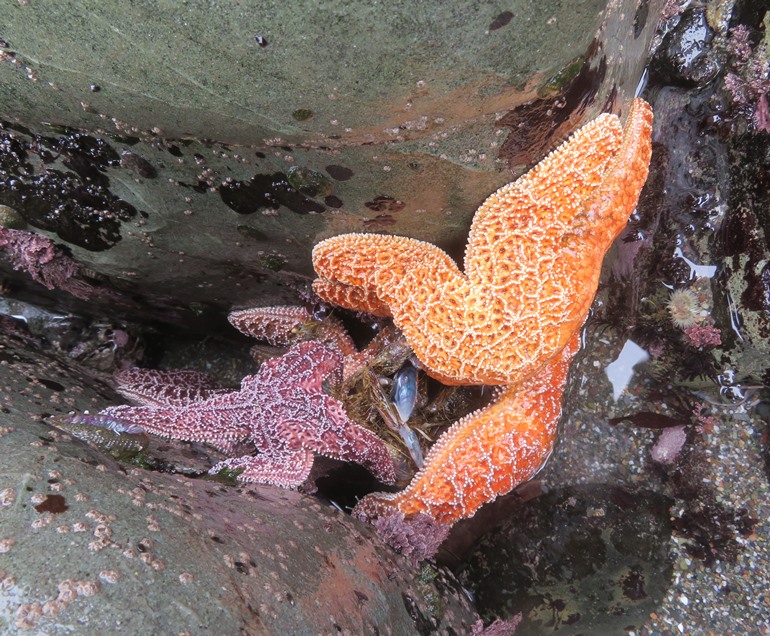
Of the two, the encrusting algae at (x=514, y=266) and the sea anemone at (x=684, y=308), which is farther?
the sea anemone at (x=684, y=308)

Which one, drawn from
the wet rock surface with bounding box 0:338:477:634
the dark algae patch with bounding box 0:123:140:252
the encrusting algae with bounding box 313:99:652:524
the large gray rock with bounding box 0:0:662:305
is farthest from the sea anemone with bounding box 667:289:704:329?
the dark algae patch with bounding box 0:123:140:252

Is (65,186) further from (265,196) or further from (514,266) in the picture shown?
(514,266)

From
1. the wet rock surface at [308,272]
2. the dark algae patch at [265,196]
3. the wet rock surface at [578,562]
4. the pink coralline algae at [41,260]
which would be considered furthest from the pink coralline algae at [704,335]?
the pink coralline algae at [41,260]

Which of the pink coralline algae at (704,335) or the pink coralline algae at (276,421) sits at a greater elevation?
the pink coralline algae at (704,335)

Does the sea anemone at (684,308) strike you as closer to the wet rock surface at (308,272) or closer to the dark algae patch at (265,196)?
the wet rock surface at (308,272)

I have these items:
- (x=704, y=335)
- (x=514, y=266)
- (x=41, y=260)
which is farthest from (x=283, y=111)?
(x=704, y=335)

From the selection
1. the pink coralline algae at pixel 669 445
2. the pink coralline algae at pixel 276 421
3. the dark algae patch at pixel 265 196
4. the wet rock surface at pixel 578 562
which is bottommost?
the wet rock surface at pixel 578 562

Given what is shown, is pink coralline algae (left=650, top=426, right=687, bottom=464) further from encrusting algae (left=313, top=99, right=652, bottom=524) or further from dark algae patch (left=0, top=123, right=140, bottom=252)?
dark algae patch (left=0, top=123, right=140, bottom=252)

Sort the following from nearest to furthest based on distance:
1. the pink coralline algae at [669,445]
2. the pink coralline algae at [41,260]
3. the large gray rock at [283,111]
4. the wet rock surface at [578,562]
→ the large gray rock at [283,111] → the pink coralline algae at [41,260] → the wet rock surface at [578,562] → the pink coralline algae at [669,445]
